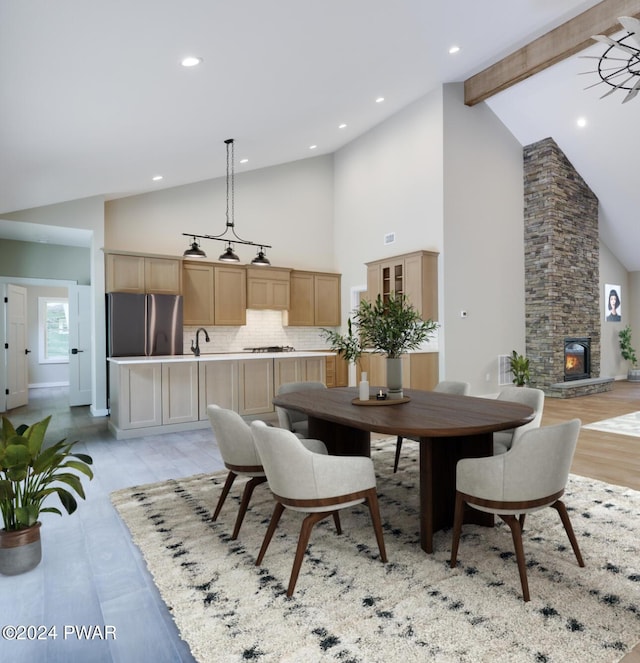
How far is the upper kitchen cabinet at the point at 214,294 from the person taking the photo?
7480 millimetres

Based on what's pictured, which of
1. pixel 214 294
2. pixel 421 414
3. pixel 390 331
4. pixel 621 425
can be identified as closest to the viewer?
pixel 421 414

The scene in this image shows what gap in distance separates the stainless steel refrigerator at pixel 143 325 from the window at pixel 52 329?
4.78 metres

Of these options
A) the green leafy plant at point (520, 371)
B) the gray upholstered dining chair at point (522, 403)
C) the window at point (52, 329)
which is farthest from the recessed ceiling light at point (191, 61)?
the window at point (52, 329)

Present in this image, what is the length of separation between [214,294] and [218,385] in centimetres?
235

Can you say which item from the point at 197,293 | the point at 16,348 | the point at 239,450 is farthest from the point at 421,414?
the point at 16,348

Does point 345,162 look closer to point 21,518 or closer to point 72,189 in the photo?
point 72,189

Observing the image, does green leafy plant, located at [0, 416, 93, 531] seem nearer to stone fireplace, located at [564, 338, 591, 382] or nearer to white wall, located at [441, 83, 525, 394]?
white wall, located at [441, 83, 525, 394]

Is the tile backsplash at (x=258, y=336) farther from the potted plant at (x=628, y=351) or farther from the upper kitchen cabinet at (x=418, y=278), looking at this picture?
the potted plant at (x=628, y=351)

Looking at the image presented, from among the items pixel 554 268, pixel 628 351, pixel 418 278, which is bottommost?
pixel 628 351

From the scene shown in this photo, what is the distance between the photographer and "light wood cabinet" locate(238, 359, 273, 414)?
6.07 m

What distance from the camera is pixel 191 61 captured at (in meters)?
3.31

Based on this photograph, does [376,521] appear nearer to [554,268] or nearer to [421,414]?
[421,414]

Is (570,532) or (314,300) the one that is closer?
(570,532)

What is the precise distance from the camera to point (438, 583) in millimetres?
2123
